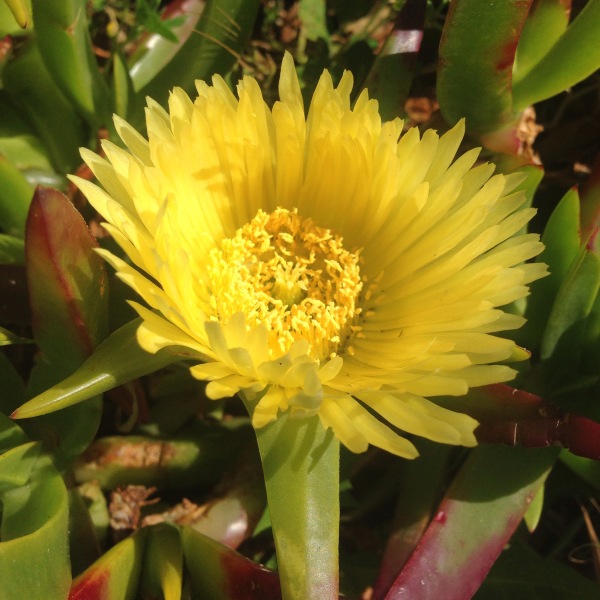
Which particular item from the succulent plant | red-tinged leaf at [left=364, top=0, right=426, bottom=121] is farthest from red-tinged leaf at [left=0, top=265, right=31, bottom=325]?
red-tinged leaf at [left=364, top=0, right=426, bottom=121]

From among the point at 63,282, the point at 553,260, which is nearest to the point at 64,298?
the point at 63,282

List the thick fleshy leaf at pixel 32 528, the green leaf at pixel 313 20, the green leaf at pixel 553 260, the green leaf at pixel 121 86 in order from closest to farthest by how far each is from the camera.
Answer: the thick fleshy leaf at pixel 32 528
the green leaf at pixel 553 260
the green leaf at pixel 121 86
the green leaf at pixel 313 20

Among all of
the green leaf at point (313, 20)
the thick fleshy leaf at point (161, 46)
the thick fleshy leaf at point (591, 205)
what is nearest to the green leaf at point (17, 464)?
the thick fleshy leaf at point (161, 46)

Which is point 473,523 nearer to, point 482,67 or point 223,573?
point 223,573

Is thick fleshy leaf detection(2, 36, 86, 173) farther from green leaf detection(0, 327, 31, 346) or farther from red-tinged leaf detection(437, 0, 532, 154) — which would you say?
red-tinged leaf detection(437, 0, 532, 154)

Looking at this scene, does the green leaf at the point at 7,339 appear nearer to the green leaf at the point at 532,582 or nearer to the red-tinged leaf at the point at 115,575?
the red-tinged leaf at the point at 115,575
